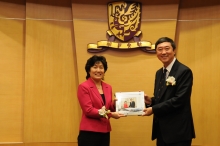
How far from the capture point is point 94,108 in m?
2.67

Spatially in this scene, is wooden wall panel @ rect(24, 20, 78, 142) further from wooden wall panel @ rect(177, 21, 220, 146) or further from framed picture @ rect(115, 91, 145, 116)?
wooden wall panel @ rect(177, 21, 220, 146)

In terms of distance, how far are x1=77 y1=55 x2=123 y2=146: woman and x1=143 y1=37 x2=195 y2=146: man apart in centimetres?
47

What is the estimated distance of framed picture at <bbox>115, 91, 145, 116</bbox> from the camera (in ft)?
9.00

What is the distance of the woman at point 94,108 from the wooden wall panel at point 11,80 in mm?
1683

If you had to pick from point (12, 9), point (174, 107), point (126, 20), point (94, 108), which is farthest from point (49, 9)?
point (174, 107)

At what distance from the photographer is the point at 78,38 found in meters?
3.98

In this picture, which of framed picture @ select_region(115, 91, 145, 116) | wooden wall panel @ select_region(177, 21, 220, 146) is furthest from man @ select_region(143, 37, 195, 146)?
wooden wall panel @ select_region(177, 21, 220, 146)

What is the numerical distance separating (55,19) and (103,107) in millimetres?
1995

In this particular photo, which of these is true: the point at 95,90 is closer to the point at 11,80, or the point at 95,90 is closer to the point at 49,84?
the point at 49,84

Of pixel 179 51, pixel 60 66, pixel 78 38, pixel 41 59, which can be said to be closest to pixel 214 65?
pixel 179 51

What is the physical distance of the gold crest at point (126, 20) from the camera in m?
3.95

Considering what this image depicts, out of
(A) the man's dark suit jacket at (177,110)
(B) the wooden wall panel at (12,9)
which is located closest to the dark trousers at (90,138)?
(A) the man's dark suit jacket at (177,110)

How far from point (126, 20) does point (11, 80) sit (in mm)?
1919

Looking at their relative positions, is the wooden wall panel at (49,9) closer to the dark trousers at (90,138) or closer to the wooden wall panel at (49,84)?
the wooden wall panel at (49,84)
